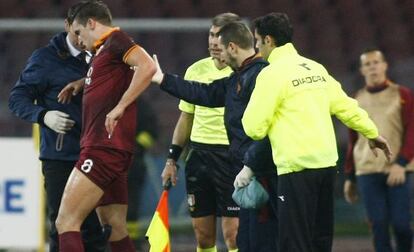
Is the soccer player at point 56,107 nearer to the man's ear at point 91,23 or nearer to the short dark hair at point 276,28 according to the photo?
the man's ear at point 91,23

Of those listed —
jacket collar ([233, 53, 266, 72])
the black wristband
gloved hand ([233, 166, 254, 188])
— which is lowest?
gloved hand ([233, 166, 254, 188])

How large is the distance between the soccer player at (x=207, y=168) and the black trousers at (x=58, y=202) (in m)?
0.87

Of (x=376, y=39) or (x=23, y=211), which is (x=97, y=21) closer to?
(x=23, y=211)

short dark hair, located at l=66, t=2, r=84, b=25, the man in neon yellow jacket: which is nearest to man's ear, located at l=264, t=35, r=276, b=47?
the man in neon yellow jacket

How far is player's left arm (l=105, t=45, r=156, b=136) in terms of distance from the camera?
671 centimetres

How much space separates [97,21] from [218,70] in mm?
1650

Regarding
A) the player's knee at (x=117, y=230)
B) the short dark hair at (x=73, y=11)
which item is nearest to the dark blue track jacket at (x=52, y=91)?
the short dark hair at (x=73, y=11)

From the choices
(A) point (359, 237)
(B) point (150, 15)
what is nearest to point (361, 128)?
(A) point (359, 237)

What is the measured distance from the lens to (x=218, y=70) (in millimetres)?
8531

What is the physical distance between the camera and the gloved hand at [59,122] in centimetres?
738

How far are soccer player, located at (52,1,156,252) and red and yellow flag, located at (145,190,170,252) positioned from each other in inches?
31.7

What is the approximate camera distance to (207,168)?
27.7 feet

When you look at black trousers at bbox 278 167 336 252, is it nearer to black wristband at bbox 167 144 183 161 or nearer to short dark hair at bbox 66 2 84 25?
short dark hair at bbox 66 2 84 25

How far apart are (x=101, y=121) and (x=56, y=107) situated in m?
0.84
